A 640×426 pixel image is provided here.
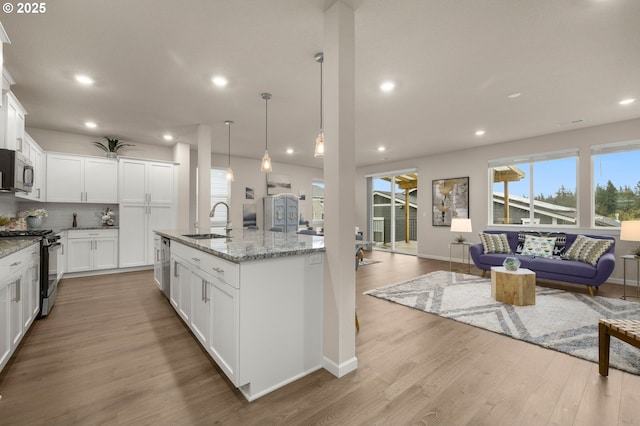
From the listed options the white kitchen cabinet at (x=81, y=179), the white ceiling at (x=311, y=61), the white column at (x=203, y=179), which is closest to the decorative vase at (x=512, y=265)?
the white ceiling at (x=311, y=61)

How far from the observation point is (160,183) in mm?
5781

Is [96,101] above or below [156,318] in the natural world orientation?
above

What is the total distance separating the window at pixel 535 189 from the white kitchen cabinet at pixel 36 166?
8171 mm

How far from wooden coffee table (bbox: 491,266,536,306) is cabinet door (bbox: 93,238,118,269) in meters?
6.32

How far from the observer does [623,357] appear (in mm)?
2209

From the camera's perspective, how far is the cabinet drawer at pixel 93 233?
4922mm

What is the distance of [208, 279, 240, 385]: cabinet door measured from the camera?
174 centimetres

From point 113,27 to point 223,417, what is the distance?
9.77ft

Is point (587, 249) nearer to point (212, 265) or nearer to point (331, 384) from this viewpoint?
point (331, 384)

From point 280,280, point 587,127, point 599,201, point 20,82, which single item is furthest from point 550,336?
point 20,82

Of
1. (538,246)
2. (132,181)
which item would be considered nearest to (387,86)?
(538,246)

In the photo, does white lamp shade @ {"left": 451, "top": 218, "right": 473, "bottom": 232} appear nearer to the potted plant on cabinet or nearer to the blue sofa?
the blue sofa

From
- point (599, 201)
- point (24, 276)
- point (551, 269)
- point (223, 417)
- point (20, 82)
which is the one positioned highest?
point (20, 82)

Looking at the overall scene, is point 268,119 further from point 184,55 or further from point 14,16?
point 14,16
